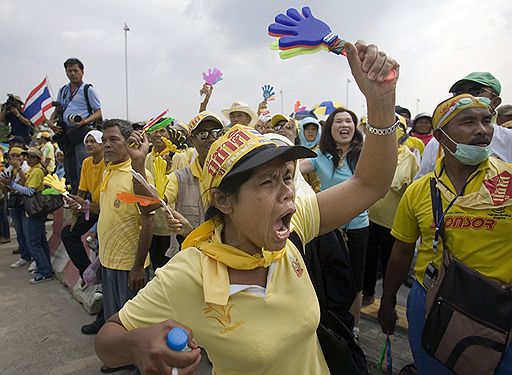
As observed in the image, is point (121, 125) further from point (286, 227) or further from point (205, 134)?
point (286, 227)

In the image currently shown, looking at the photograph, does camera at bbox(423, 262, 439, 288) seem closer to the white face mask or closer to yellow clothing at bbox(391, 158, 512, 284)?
yellow clothing at bbox(391, 158, 512, 284)

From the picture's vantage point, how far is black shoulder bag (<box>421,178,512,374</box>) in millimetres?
1742

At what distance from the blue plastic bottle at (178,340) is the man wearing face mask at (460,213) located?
1649 millimetres

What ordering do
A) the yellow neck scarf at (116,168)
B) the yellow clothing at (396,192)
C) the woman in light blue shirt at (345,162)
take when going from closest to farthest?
the yellow neck scarf at (116,168), the woman in light blue shirt at (345,162), the yellow clothing at (396,192)

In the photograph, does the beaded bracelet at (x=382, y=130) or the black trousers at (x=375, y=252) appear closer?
the beaded bracelet at (x=382, y=130)

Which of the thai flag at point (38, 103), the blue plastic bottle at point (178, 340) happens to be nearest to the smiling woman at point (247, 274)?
the blue plastic bottle at point (178, 340)

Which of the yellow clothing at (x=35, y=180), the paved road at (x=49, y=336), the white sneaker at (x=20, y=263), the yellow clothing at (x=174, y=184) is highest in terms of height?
the yellow clothing at (x=174, y=184)

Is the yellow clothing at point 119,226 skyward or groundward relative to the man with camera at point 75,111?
groundward

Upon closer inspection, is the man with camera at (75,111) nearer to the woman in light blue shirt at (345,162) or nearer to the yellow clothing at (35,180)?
the yellow clothing at (35,180)

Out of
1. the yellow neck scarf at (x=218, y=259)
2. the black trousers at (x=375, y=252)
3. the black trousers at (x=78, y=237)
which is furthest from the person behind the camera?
the black trousers at (x=78, y=237)

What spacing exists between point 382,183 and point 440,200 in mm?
816

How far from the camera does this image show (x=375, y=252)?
414 cm

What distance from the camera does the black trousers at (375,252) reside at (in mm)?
3979

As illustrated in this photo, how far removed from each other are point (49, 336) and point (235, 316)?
13.0 ft
